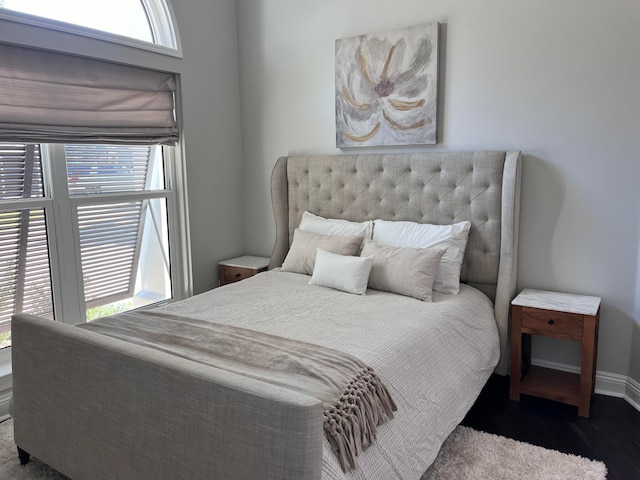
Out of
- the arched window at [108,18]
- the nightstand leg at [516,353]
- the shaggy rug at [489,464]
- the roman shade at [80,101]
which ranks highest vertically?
the arched window at [108,18]

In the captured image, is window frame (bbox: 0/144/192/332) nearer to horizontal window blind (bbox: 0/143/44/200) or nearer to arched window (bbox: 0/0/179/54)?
horizontal window blind (bbox: 0/143/44/200)

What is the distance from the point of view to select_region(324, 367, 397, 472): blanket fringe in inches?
60.4

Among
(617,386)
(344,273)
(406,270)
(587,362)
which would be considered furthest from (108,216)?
(617,386)

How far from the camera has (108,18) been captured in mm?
3156

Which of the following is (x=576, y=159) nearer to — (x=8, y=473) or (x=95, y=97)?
(x=95, y=97)

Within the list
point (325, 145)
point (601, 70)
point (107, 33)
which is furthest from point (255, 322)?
point (601, 70)

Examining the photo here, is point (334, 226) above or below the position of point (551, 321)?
above

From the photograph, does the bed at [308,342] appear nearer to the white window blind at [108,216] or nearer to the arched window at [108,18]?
the white window blind at [108,216]

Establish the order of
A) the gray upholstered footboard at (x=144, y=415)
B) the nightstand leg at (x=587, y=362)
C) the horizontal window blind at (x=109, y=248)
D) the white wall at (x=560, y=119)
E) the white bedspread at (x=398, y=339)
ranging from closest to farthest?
the gray upholstered footboard at (x=144, y=415) < the white bedspread at (x=398, y=339) < the nightstand leg at (x=587, y=362) < the white wall at (x=560, y=119) < the horizontal window blind at (x=109, y=248)

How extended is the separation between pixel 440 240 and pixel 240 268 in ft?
5.26

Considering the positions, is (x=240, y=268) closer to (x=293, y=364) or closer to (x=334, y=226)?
(x=334, y=226)

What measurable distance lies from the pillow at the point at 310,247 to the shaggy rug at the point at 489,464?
1293mm

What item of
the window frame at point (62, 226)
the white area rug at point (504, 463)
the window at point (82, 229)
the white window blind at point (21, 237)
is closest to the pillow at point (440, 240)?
the white area rug at point (504, 463)

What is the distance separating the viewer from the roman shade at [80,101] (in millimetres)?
2611
